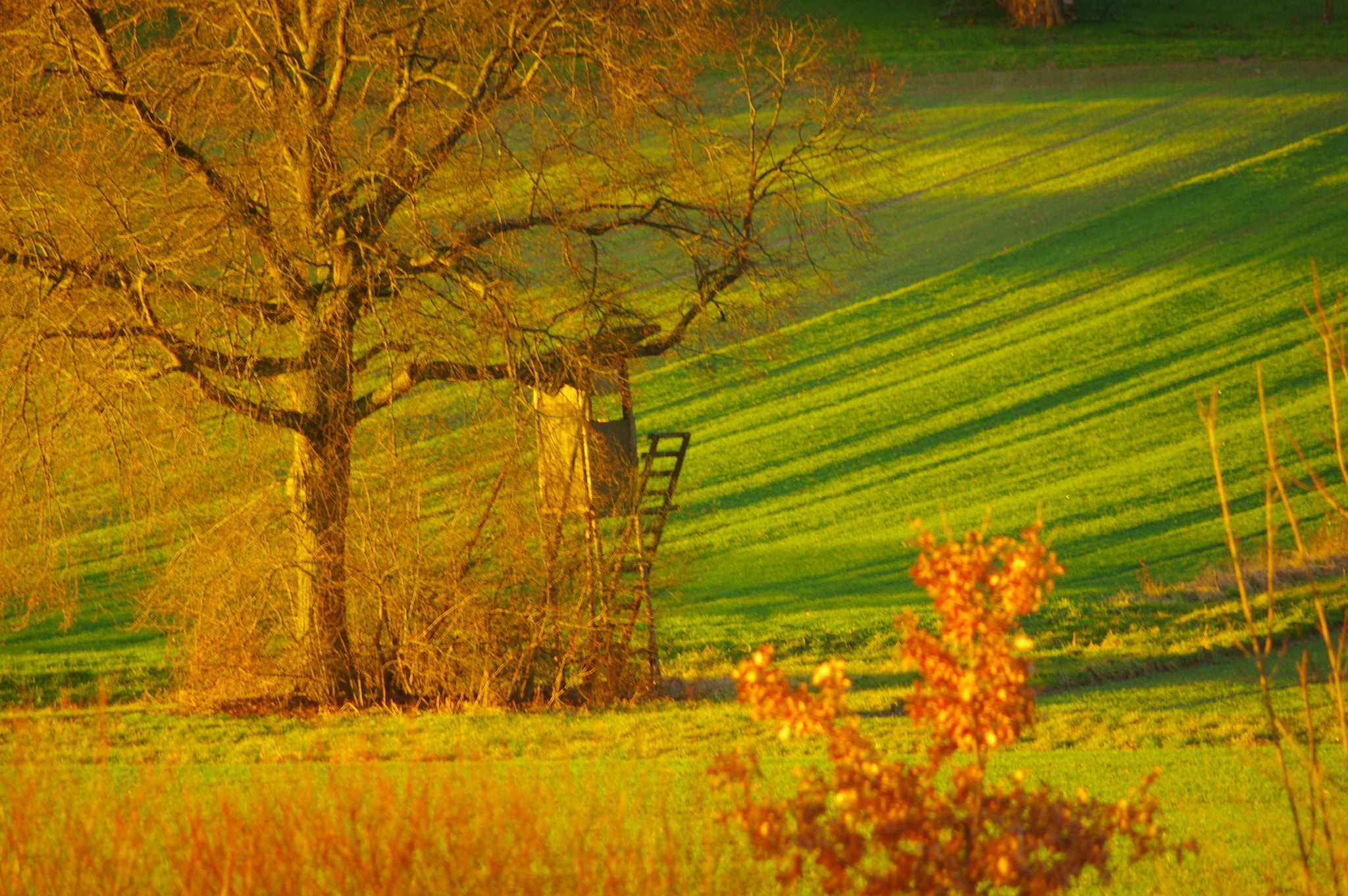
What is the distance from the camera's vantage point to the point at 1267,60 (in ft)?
162

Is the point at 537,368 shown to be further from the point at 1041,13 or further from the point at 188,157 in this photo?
the point at 1041,13

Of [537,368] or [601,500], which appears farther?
[601,500]

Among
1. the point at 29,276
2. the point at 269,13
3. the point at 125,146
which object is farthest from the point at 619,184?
the point at 29,276

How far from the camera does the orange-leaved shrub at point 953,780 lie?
5.09 m

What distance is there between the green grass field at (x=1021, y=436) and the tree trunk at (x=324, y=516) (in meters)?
1.12

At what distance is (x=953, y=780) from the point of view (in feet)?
17.4

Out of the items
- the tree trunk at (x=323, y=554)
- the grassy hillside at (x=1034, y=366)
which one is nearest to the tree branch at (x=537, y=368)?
the tree trunk at (x=323, y=554)

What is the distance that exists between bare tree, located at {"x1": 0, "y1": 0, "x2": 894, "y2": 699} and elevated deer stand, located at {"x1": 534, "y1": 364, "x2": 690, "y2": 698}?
0.56 metres

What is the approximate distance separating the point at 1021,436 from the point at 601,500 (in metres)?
18.3

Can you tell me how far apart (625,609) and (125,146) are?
7046 millimetres

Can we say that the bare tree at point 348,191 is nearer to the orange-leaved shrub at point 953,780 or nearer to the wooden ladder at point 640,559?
the wooden ladder at point 640,559

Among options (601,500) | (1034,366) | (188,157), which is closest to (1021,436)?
(1034,366)

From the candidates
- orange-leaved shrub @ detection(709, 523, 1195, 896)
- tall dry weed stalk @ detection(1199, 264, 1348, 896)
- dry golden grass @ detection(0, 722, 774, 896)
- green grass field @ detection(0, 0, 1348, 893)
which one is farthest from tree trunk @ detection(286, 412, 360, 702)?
orange-leaved shrub @ detection(709, 523, 1195, 896)

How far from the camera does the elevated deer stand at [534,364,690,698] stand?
14141 millimetres
